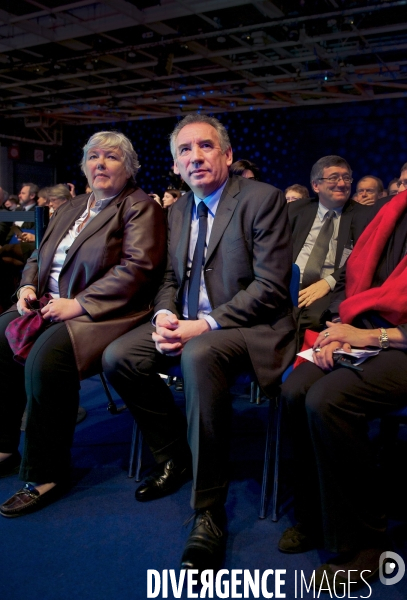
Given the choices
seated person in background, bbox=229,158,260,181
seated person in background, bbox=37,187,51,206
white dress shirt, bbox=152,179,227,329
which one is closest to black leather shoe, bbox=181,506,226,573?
white dress shirt, bbox=152,179,227,329

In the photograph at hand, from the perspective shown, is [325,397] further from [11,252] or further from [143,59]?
[143,59]

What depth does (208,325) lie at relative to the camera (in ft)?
6.24

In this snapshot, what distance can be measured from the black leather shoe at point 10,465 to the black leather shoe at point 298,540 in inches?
48.5

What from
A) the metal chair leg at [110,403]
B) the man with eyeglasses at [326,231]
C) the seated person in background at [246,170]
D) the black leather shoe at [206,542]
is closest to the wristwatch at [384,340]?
the black leather shoe at [206,542]

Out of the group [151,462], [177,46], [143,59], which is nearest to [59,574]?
[151,462]

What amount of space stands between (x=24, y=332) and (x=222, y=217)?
0.94 meters

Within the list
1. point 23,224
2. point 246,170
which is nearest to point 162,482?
point 246,170

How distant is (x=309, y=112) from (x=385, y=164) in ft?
7.32

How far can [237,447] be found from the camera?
2.49m

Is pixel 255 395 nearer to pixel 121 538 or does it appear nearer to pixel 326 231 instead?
pixel 326 231

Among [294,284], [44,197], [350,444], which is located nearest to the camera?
[350,444]

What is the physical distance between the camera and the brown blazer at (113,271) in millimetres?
2051

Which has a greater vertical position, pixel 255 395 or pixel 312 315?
pixel 312 315

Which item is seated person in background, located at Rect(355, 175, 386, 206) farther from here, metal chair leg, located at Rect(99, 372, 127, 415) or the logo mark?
the logo mark
